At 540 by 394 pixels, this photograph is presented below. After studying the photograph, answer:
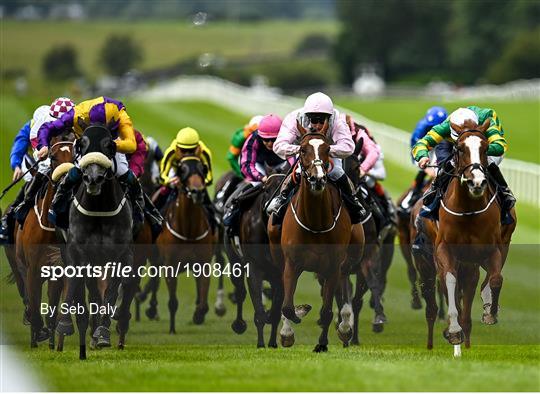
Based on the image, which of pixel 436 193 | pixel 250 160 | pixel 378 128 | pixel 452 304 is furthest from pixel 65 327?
pixel 378 128

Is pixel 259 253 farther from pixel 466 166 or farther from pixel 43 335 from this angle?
pixel 466 166

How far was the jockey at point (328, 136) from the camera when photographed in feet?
49.6

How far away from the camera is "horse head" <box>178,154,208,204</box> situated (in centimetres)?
1855

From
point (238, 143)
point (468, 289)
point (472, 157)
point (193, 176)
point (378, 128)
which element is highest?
point (378, 128)

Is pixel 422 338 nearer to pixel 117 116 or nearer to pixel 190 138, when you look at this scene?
pixel 190 138

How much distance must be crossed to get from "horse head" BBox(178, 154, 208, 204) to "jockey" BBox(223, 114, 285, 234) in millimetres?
→ 682

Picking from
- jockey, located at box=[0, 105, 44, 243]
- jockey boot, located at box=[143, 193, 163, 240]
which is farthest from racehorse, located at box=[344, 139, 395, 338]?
jockey, located at box=[0, 105, 44, 243]

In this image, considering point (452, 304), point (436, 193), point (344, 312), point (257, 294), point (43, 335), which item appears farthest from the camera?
point (257, 294)

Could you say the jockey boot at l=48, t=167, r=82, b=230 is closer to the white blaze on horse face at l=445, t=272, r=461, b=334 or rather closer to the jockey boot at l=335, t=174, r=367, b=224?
the jockey boot at l=335, t=174, r=367, b=224

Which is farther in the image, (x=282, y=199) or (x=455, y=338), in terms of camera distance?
(x=282, y=199)

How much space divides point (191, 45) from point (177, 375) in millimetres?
109920

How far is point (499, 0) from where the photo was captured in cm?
12125

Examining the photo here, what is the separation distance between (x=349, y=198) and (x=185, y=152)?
3820 mm

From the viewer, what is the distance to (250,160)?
17.7m
